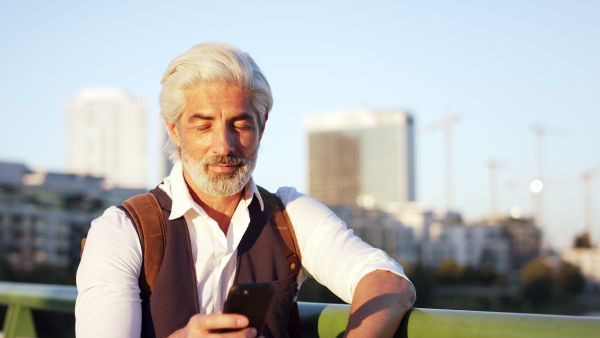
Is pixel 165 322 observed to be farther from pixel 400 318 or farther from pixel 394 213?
pixel 394 213

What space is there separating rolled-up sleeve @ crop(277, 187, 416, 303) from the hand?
1.78 ft

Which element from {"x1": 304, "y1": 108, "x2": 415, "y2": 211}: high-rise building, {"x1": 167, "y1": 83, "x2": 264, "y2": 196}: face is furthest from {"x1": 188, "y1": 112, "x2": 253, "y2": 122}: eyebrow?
{"x1": 304, "y1": 108, "x2": 415, "y2": 211}: high-rise building

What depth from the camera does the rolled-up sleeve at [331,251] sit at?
183cm

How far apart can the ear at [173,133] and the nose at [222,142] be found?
0.16 meters

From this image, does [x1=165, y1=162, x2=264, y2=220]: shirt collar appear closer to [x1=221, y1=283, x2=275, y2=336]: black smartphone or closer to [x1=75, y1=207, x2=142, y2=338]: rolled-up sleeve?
[x1=75, y1=207, x2=142, y2=338]: rolled-up sleeve

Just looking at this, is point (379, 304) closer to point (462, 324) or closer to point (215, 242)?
Answer: point (462, 324)

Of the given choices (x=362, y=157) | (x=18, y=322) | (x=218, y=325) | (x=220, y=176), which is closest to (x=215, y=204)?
(x=220, y=176)

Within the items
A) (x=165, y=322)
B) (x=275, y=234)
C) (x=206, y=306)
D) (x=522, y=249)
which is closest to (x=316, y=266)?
(x=275, y=234)

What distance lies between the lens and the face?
1.86 metres

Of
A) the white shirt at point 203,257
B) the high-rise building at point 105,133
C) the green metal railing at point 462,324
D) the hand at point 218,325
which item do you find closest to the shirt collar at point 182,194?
the white shirt at point 203,257

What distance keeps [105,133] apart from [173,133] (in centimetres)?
A: 15328

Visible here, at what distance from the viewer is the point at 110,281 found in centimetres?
167

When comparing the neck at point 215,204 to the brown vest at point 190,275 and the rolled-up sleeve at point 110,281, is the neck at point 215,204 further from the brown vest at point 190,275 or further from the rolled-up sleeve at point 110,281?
the rolled-up sleeve at point 110,281

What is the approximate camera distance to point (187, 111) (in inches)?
75.2
